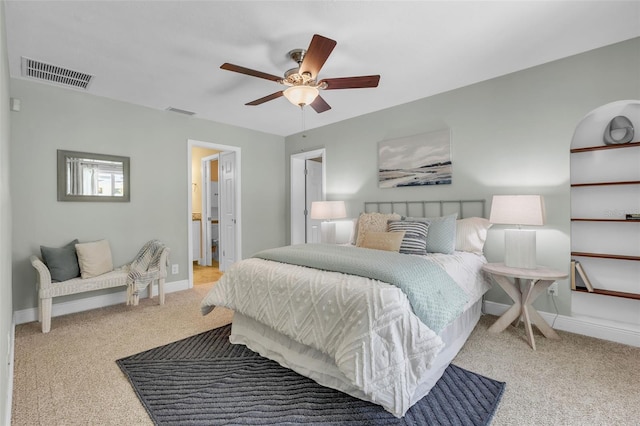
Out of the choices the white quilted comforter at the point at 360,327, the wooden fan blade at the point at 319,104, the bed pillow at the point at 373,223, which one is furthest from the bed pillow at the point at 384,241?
the wooden fan blade at the point at 319,104

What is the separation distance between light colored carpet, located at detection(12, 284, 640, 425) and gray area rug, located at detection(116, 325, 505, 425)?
0.10 metres

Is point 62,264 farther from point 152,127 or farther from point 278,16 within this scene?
point 278,16

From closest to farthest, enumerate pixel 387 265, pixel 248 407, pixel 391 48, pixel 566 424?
pixel 566 424, pixel 248 407, pixel 387 265, pixel 391 48

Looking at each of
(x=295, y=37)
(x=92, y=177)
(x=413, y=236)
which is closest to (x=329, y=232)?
(x=413, y=236)

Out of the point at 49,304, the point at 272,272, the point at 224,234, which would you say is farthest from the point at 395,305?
the point at 224,234

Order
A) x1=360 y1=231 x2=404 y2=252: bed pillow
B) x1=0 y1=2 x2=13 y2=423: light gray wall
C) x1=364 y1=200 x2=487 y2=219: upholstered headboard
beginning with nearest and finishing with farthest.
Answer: x1=0 y1=2 x2=13 y2=423: light gray wall, x1=360 y1=231 x2=404 y2=252: bed pillow, x1=364 y1=200 x2=487 y2=219: upholstered headboard

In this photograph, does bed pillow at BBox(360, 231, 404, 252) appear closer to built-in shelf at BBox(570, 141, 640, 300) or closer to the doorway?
built-in shelf at BBox(570, 141, 640, 300)

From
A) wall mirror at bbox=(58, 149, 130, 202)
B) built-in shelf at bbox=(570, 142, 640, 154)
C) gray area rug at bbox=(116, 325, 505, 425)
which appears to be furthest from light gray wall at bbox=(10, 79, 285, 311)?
built-in shelf at bbox=(570, 142, 640, 154)

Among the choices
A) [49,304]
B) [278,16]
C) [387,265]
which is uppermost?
[278,16]

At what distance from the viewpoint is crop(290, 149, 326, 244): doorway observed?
18.3 ft

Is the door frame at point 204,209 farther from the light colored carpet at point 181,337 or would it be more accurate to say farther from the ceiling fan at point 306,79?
the ceiling fan at point 306,79

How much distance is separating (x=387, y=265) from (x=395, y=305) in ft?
1.26

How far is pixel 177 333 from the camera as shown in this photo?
9.50ft

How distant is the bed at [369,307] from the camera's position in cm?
169
